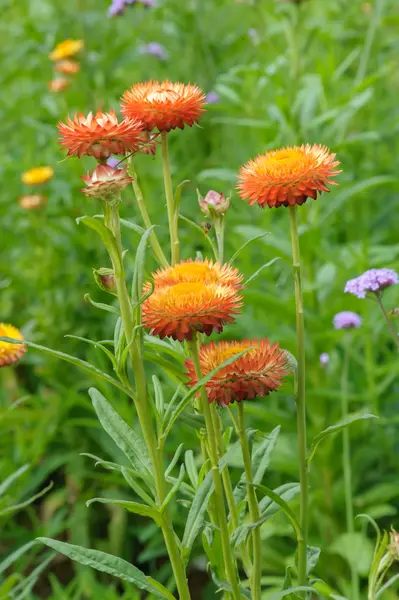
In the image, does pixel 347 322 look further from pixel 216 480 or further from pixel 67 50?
pixel 67 50

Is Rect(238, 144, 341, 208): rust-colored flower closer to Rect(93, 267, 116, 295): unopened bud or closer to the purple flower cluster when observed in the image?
Rect(93, 267, 116, 295): unopened bud

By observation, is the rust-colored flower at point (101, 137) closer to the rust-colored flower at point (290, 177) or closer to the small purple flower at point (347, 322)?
the rust-colored flower at point (290, 177)

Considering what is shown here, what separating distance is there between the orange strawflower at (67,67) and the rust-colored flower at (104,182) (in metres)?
2.55

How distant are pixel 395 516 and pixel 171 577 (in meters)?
0.70

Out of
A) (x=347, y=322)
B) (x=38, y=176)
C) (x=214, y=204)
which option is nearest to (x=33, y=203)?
(x=38, y=176)

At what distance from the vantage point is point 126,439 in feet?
3.64

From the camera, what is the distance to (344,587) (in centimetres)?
211

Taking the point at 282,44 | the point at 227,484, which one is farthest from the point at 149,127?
the point at 282,44

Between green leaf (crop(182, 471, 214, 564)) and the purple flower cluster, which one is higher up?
the purple flower cluster

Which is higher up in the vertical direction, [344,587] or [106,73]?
[106,73]

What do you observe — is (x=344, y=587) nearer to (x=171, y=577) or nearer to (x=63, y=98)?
(x=171, y=577)

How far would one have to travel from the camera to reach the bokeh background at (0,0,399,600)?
236cm

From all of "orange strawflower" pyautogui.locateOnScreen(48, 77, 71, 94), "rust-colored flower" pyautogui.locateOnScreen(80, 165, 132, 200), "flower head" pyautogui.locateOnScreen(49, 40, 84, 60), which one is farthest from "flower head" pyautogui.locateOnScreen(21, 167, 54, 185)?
"rust-colored flower" pyautogui.locateOnScreen(80, 165, 132, 200)

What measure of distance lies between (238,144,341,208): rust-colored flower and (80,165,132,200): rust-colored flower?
0.21m
